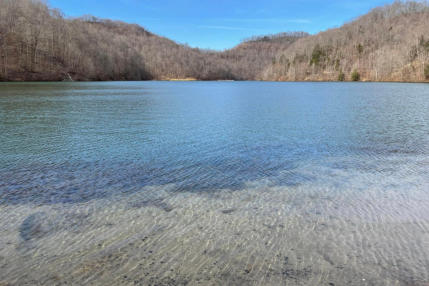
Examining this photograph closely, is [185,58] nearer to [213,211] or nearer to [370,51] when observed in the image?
[370,51]

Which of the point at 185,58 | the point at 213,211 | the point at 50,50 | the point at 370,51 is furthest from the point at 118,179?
the point at 185,58

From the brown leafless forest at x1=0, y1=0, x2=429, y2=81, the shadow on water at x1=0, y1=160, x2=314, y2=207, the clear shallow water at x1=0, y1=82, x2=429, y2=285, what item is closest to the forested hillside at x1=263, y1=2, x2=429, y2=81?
the brown leafless forest at x1=0, y1=0, x2=429, y2=81

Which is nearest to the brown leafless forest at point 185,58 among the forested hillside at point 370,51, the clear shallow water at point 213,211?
the forested hillside at point 370,51

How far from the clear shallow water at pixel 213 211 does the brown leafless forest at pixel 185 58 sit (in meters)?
86.1

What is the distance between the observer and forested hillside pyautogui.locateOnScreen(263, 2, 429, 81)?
103 metres

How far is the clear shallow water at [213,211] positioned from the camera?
3.43 metres

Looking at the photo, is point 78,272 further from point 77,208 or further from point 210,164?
point 210,164

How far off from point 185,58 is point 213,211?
643 ft

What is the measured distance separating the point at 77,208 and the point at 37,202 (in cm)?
76

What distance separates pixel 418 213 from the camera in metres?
4.96

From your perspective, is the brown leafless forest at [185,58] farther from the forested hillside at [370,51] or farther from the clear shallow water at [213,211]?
the clear shallow water at [213,211]

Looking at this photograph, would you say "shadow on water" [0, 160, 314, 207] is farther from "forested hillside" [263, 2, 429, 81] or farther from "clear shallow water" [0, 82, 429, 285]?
"forested hillside" [263, 2, 429, 81]

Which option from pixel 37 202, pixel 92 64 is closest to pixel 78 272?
pixel 37 202

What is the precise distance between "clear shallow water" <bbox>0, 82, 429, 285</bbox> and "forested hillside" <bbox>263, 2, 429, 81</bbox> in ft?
314
